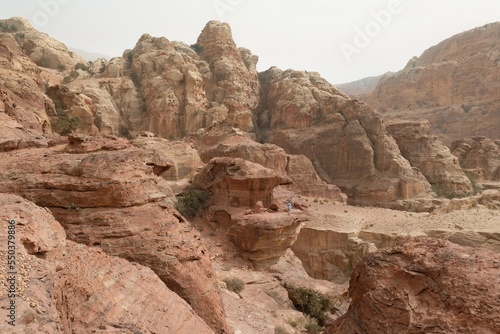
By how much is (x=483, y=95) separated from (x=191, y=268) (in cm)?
7177

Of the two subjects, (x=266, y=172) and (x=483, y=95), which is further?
(x=483, y=95)

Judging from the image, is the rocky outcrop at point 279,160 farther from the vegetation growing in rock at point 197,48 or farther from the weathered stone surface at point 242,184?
the vegetation growing in rock at point 197,48

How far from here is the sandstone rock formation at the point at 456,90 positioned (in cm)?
5881

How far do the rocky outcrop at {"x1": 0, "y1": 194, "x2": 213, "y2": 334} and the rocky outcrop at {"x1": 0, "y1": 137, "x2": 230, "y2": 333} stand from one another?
75 centimetres

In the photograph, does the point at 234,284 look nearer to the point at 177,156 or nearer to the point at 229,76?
the point at 177,156

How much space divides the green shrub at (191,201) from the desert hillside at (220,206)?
0.42 feet

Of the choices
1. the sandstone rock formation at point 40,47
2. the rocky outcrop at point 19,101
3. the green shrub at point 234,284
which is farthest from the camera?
the sandstone rock formation at point 40,47

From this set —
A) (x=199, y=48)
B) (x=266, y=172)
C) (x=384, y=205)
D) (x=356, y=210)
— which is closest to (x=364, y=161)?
(x=384, y=205)

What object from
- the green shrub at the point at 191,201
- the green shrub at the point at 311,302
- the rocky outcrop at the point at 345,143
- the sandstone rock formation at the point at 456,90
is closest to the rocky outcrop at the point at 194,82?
the rocky outcrop at the point at 345,143

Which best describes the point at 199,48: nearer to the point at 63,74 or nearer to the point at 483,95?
the point at 63,74

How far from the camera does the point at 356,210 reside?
98.6ft

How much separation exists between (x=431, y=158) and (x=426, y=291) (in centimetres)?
3729

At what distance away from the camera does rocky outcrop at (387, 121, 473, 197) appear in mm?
36969

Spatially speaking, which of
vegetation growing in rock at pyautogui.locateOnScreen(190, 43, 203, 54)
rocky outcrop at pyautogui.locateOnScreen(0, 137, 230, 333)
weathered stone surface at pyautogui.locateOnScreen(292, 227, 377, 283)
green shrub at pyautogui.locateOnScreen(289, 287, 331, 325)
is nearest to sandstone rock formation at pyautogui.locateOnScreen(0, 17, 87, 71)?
vegetation growing in rock at pyautogui.locateOnScreen(190, 43, 203, 54)
